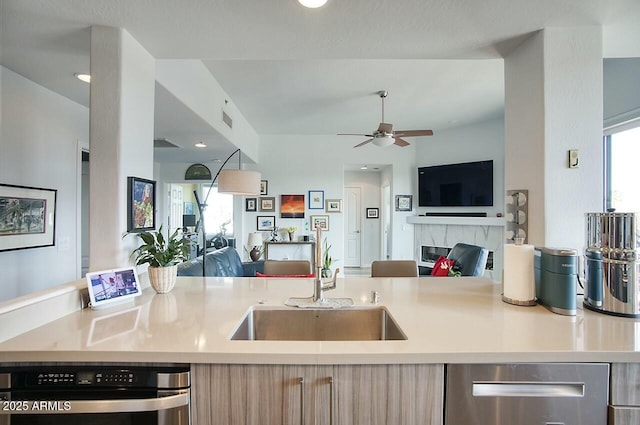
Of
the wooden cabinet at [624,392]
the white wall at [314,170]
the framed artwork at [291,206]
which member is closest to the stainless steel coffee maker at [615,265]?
the wooden cabinet at [624,392]

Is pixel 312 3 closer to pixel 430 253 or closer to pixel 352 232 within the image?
pixel 430 253

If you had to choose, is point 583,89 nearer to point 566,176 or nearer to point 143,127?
point 566,176

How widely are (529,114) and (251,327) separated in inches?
75.6

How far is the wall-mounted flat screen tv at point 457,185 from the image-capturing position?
5.14m

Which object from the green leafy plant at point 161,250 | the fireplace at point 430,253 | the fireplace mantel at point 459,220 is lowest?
the fireplace at point 430,253

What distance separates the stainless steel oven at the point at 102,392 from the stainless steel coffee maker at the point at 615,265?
1687 mm

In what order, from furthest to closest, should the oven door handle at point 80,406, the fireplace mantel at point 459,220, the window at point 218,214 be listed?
1. the window at point 218,214
2. the fireplace mantel at point 459,220
3. the oven door handle at point 80,406

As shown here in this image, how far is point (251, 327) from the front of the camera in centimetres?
142

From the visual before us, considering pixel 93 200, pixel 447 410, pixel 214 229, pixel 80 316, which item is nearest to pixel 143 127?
pixel 93 200

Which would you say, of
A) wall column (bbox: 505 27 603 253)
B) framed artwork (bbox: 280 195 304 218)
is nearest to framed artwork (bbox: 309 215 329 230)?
framed artwork (bbox: 280 195 304 218)

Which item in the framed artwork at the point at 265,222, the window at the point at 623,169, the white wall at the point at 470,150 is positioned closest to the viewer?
the window at the point at 623,169

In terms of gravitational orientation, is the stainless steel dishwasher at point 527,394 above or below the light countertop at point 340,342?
below

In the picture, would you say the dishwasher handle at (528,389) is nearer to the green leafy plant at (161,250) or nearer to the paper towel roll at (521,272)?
the paper towel roll at (521,272)

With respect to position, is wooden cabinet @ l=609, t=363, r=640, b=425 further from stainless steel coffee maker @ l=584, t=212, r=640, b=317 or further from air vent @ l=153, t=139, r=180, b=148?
air vent @ l=153, t=139, r=180, b=148
